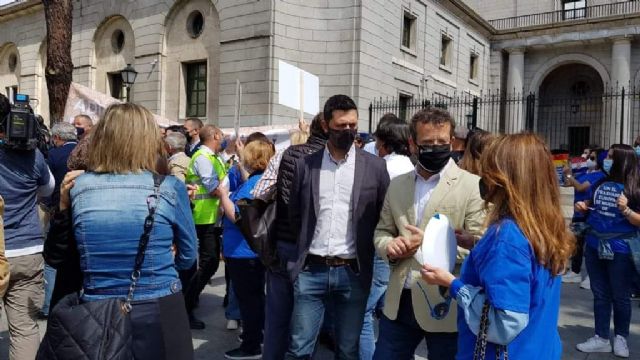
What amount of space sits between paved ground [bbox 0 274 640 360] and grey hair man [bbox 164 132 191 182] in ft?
5.57

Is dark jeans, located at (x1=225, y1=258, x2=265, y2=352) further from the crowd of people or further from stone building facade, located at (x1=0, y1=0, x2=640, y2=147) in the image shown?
stone building facade, located at (x1=0, y1=0, x2=640, y2=147)

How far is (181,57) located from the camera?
1973 centimetres

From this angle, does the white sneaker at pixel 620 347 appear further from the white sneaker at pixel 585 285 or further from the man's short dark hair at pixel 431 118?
the man's short dark hair at pixel 431 118

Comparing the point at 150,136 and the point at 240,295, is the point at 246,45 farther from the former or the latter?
the point at 150,136

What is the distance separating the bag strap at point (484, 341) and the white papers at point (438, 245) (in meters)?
0.32

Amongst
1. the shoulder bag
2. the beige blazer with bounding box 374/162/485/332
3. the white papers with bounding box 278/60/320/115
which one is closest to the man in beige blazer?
the beige blazer with bounding box 374/162/485/332

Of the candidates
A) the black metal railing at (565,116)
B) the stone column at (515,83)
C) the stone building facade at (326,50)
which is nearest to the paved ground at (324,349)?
the stone building facade at (326,50)

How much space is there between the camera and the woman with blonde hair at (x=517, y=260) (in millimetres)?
2113

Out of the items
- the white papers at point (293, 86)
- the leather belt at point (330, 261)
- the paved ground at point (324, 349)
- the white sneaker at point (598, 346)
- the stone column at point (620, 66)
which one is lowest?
the paved ground at point (324, 349)

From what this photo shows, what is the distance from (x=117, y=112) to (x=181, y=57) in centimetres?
1807

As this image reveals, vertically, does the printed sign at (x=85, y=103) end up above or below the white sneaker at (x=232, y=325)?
above

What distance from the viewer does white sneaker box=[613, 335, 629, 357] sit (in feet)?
16.6

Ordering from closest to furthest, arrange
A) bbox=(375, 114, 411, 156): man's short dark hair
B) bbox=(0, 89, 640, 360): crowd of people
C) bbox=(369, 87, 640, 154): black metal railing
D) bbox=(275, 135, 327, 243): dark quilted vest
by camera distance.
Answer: bbox=(0, 89, 640, 360): crowd of people
bbox=(275, 135, 327, 243): dark quilted vest
bbox=(375, 114, 411, 156): man's short dark hair
bbox=(369, 87, 640, 154): black metal railing

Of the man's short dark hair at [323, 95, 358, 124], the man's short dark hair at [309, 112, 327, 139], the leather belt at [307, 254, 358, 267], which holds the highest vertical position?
the man's short dark hair at [323, 95, 358, 124]
